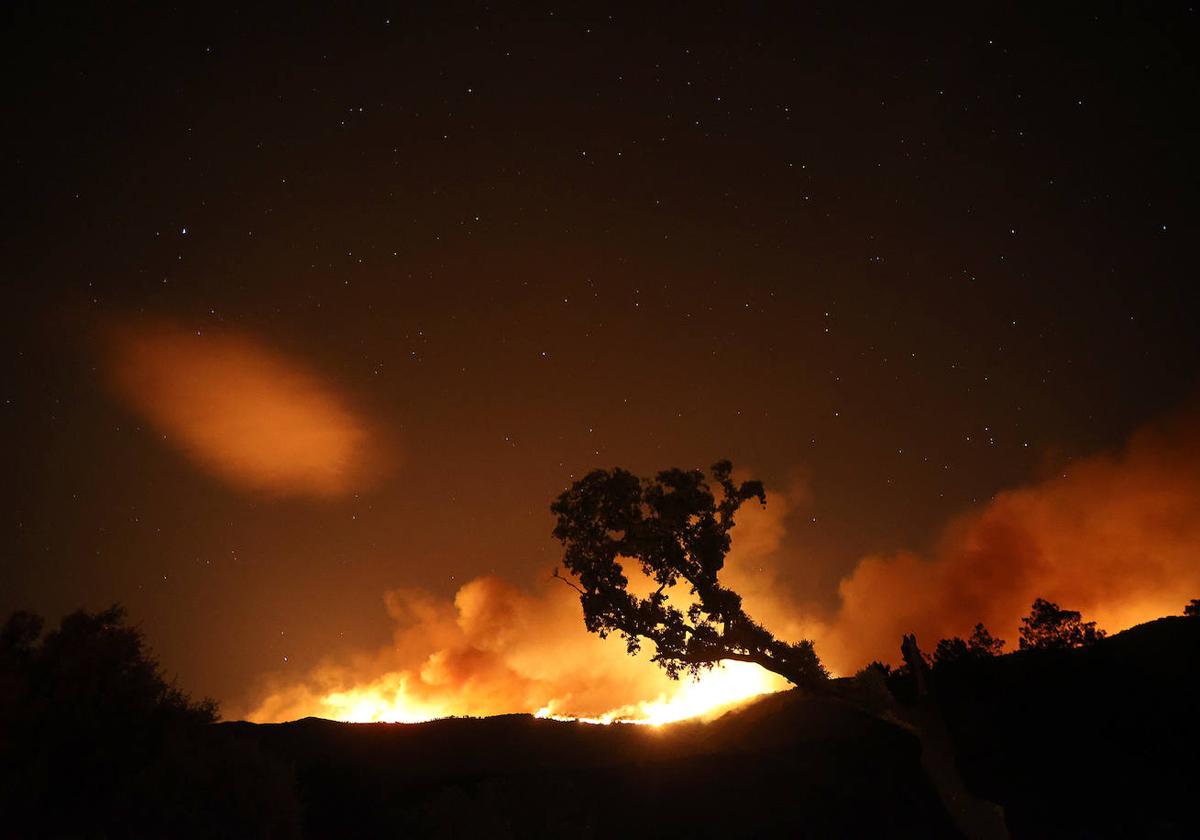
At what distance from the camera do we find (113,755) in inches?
659

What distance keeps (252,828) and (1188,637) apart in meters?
40.5

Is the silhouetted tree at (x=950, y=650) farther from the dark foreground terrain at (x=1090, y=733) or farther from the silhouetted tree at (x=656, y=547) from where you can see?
the silhouetted tree at (x=656, y=547)

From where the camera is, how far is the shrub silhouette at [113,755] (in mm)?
14867

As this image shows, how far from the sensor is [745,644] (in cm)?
2595

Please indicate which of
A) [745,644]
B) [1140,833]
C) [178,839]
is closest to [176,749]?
[178,839]

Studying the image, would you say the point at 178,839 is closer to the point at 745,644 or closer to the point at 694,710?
the point at 745,644

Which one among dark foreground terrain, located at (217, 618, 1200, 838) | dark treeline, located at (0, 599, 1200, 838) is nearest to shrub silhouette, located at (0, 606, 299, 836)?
dark treeline, located at (0, 599, 1200, 838)

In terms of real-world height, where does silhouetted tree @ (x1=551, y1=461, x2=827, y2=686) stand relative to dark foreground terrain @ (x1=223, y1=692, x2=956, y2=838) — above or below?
above

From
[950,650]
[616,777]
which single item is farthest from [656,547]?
[950,650]

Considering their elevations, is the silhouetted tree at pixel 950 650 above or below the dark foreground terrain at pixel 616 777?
above

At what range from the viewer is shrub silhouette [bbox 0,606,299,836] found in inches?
585

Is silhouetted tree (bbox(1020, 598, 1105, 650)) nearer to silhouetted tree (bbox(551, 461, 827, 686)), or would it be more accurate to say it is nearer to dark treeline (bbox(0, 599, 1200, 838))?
dark treeline (bbox(0, 599, 1200, 838))

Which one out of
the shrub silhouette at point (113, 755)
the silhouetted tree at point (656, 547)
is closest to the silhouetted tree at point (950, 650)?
the silhouetted tree at point (656, 547)

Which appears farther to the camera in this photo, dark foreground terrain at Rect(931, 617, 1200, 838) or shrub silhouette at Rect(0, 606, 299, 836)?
dark foreground terrain at Rect(931, 617, 1200, 838)
